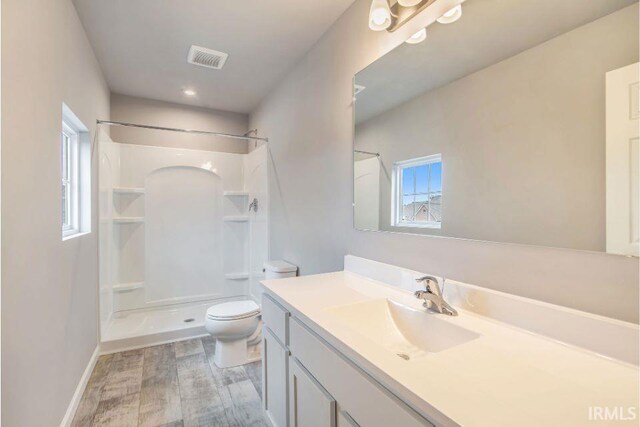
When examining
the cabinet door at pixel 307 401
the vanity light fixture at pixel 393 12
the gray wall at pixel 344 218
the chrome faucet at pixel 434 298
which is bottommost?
the cabinet door at pixel 307 401

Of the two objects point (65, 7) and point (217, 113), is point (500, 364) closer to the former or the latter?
point (65, 7)

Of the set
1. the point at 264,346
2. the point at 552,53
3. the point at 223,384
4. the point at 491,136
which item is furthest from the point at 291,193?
the point at 552,53

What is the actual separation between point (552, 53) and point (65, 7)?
8.12 feet

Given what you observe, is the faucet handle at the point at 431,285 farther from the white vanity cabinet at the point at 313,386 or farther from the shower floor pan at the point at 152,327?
the shower floor pan at the point at 152,327

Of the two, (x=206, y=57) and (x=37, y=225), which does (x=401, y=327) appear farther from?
(x=206, y=57)

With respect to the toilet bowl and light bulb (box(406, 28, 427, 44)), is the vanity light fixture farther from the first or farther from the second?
the toilet bowl

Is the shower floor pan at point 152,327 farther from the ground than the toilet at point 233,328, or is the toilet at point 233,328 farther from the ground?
the toilet at point 233,328

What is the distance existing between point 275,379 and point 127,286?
2.77 meters

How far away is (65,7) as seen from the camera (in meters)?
1.73

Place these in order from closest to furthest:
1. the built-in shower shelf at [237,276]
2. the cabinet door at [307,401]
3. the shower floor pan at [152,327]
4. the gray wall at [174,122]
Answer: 1. the cabinet door at [307,401]
2. the shower floor pan at [152,327]
3. the gray wall at [174,122]
4. the built-in shower shelf at [237,276]

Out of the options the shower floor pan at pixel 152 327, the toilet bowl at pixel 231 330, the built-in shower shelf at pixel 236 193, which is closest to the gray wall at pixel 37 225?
the shower floor pan at pixel 152 327

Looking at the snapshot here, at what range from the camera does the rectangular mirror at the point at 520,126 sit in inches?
32.0

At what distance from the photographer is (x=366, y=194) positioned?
5.74 ft

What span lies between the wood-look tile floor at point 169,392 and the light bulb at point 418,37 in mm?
2261
